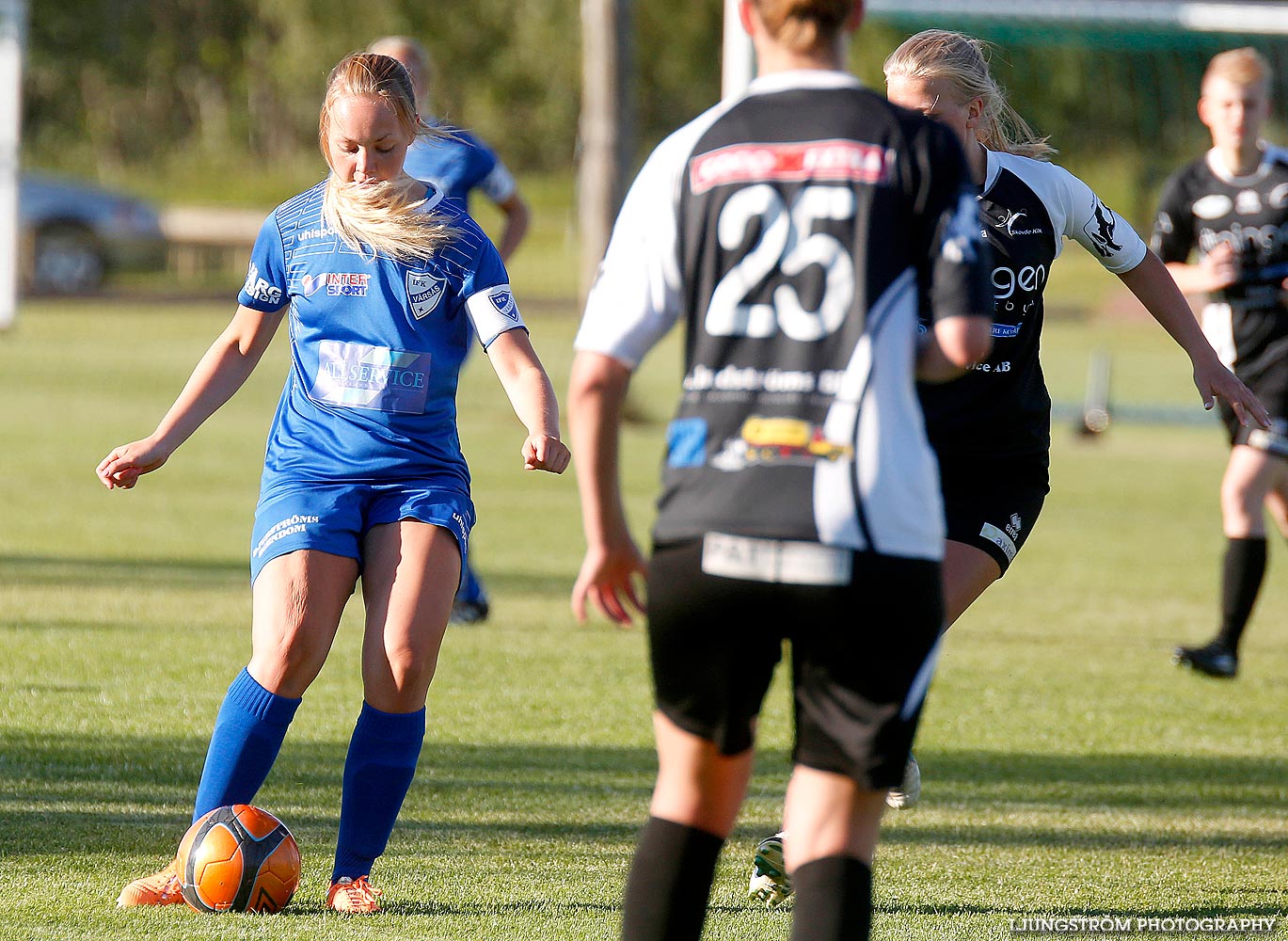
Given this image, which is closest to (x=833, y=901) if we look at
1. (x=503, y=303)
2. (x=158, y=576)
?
(x=503, y=303)

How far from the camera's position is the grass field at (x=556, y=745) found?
4.09 meters

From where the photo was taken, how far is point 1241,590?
289 inches

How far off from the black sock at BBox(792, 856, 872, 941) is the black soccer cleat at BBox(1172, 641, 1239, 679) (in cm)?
492

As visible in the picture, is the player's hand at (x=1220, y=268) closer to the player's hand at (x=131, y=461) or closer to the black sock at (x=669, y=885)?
the player's hand at (x=131, y=461)

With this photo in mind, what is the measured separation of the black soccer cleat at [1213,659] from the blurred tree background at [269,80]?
27.0m

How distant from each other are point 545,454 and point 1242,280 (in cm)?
482

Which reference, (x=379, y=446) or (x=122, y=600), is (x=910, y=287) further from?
(x=122, y=600)

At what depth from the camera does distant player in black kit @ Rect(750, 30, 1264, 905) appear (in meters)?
4.27

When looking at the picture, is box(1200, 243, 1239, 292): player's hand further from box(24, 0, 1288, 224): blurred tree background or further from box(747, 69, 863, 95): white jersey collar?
box(24, 0, 1288, 224): blurred tree background

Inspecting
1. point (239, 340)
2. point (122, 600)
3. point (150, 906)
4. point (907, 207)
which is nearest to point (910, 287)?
point (907, 207)

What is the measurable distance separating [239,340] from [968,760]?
286 cm

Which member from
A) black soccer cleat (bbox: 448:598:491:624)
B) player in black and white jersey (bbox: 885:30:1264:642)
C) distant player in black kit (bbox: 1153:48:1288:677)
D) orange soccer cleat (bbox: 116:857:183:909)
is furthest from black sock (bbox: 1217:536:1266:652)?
orange soccer cleat (bbox: 116:857:183:909)

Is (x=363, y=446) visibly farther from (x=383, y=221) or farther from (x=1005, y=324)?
(x=1005, y=324)

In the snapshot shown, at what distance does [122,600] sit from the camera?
780 centimetres
